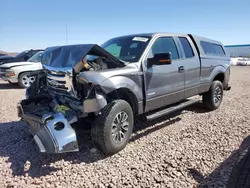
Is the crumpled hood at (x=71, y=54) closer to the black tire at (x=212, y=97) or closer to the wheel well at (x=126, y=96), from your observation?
the wheel well at (x=126, y=96)

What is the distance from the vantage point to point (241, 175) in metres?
2.46

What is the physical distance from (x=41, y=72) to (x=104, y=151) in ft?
6.67

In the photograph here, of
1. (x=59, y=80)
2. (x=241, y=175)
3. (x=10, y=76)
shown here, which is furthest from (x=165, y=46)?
(x=10, y=76)

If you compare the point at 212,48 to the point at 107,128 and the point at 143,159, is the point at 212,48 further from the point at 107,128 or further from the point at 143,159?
the point at 107,128

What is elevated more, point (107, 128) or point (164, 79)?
point (164, 79)

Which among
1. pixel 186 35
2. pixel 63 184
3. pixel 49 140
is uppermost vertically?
pixel 186 35

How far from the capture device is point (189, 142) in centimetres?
398

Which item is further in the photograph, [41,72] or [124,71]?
[41,72]

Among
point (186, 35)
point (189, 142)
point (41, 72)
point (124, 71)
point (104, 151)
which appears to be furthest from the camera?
point (186, 35)

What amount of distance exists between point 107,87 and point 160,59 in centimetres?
113

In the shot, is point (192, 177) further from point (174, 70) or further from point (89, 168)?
point (174, 70)

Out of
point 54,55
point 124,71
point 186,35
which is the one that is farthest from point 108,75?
point 186,35

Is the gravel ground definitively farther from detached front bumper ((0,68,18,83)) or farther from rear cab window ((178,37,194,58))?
detached front bumper ((0,68,18,83))

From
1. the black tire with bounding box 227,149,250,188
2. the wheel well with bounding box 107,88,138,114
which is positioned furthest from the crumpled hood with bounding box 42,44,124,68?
the black tire with bounding box 227,149,250,188
